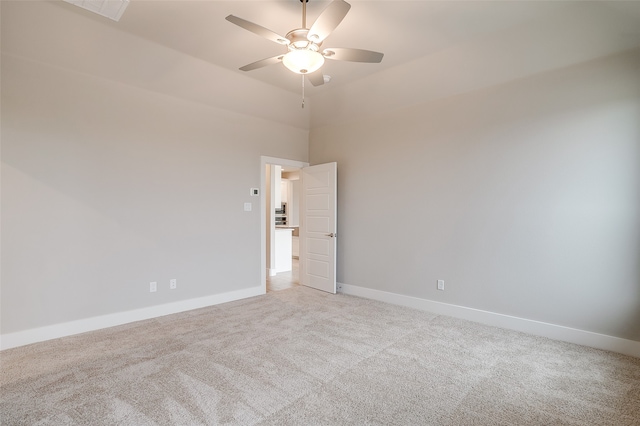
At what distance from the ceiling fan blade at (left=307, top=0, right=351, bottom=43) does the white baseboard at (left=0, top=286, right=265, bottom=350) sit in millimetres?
3655

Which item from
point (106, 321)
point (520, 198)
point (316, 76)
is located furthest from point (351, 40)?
point (106, 321)

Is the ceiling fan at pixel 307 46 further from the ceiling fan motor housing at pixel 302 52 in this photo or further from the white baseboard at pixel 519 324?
the white baseboard at pixel 519 324

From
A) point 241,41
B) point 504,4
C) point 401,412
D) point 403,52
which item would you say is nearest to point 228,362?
point 401,412

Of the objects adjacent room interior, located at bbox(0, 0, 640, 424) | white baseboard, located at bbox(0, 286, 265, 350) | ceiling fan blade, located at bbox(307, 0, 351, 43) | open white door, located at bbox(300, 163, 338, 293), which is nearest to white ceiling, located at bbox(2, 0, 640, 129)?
adjacent room interior, located at bbox(0, 0, 640, 424)

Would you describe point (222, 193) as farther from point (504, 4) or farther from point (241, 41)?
point (504, 4)

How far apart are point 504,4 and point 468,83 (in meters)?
1.05

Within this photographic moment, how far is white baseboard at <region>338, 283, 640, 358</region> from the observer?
9.66ft

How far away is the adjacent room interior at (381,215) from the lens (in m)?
2.39

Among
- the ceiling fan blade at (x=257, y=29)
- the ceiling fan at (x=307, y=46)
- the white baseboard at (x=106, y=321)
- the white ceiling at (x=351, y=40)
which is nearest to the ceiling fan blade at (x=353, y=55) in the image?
the ceiling fan at (x=307, y=46)

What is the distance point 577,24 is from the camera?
2.79 metres

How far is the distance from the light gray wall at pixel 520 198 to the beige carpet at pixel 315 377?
1.74 feet

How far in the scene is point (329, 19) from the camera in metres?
2.12

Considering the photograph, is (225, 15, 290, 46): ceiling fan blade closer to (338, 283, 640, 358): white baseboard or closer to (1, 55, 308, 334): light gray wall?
(1, 55, 308, 334): light gray wall

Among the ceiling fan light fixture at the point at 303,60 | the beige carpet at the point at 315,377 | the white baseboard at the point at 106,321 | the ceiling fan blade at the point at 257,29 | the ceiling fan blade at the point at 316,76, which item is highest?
the ceiling fan blade at the point at 257,29
